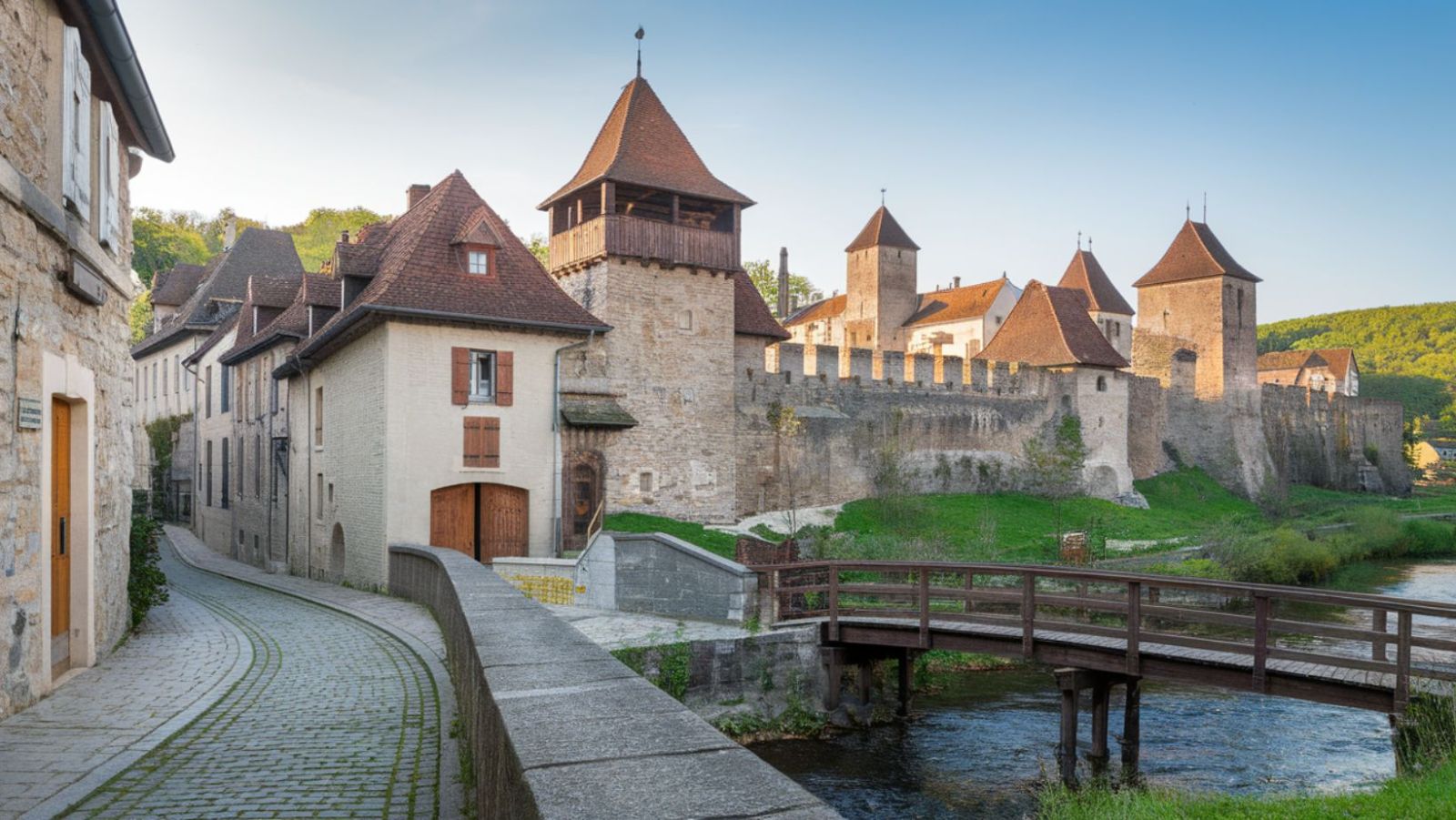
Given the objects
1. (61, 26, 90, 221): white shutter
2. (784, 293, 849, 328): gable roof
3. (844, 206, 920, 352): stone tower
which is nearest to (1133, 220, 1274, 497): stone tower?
(844, 206, 920, 352): stone tower

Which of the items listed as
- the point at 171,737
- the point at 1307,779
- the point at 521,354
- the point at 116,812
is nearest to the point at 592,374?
the point at 521,354

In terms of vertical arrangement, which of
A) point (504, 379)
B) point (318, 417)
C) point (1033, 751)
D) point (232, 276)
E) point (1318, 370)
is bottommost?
point (1033, 751)

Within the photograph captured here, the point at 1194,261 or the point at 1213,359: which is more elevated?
the point at 1194,261

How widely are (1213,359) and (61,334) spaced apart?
51367mm

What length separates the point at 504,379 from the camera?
2102 cm

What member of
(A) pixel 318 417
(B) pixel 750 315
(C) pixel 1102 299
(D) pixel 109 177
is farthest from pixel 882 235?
(D) pixel 109 177

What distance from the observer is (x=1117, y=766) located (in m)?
13.3

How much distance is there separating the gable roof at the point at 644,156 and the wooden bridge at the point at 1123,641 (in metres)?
12.7

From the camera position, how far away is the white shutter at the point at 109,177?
10.0 meters

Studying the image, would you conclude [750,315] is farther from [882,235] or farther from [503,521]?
[882,235]

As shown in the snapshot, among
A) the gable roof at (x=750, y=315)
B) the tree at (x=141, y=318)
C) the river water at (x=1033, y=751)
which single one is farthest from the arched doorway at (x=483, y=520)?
the tree at (x=141, y=318)

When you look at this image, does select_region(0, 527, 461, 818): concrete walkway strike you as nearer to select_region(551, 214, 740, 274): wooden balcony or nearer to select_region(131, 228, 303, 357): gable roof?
select_region(551, 214, 740, 274): wooden balcony

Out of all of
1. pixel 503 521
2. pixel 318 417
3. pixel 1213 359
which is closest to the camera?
pixel 503 521

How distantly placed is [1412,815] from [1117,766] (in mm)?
6318
